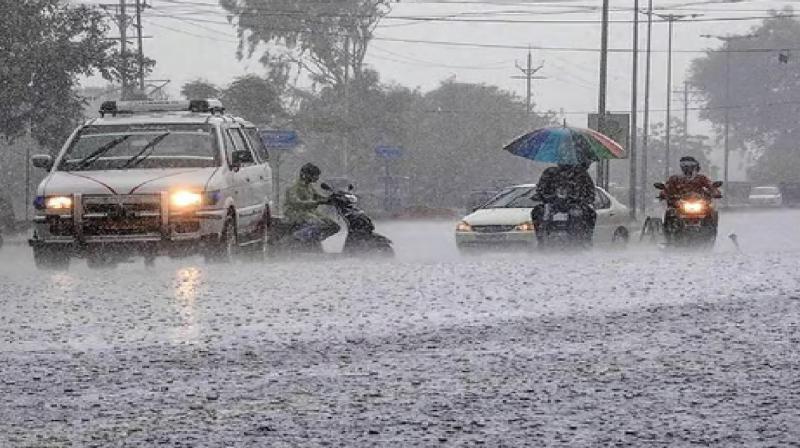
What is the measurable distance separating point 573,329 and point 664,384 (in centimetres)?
281

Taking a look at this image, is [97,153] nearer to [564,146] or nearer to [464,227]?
[464,227]

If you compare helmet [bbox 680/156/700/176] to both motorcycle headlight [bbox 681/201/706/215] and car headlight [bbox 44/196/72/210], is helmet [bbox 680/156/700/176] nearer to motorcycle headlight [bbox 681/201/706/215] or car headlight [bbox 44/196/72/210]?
motorcycle headlight [bbox 681/201/706/215]

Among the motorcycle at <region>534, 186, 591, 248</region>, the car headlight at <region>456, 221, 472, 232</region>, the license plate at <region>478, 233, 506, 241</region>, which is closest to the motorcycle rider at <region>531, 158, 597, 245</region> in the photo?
the motorcycle at <region>534, 186, 591, 248</region>

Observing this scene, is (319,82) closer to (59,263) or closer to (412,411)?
(59,263)

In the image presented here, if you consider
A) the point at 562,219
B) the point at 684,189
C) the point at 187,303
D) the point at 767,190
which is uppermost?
the point at 684,189

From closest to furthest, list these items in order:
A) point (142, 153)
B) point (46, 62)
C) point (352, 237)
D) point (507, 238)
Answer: point (142, 153) < point (352, 237) < point (507, 238) < point (46, 62)

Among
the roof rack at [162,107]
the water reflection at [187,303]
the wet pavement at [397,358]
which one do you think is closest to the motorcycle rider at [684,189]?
the wet pavement at [397,358]

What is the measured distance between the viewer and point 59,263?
58.5 feet

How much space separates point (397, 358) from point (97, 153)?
926 cm

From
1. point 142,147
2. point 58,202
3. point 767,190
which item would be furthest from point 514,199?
point 767,190

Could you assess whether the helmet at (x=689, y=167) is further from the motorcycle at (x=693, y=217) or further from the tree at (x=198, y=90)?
the tree at (x=198, y=90)

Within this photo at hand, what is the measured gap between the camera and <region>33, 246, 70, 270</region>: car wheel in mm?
17625

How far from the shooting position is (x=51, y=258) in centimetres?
1775

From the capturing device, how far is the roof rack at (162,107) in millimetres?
19672
